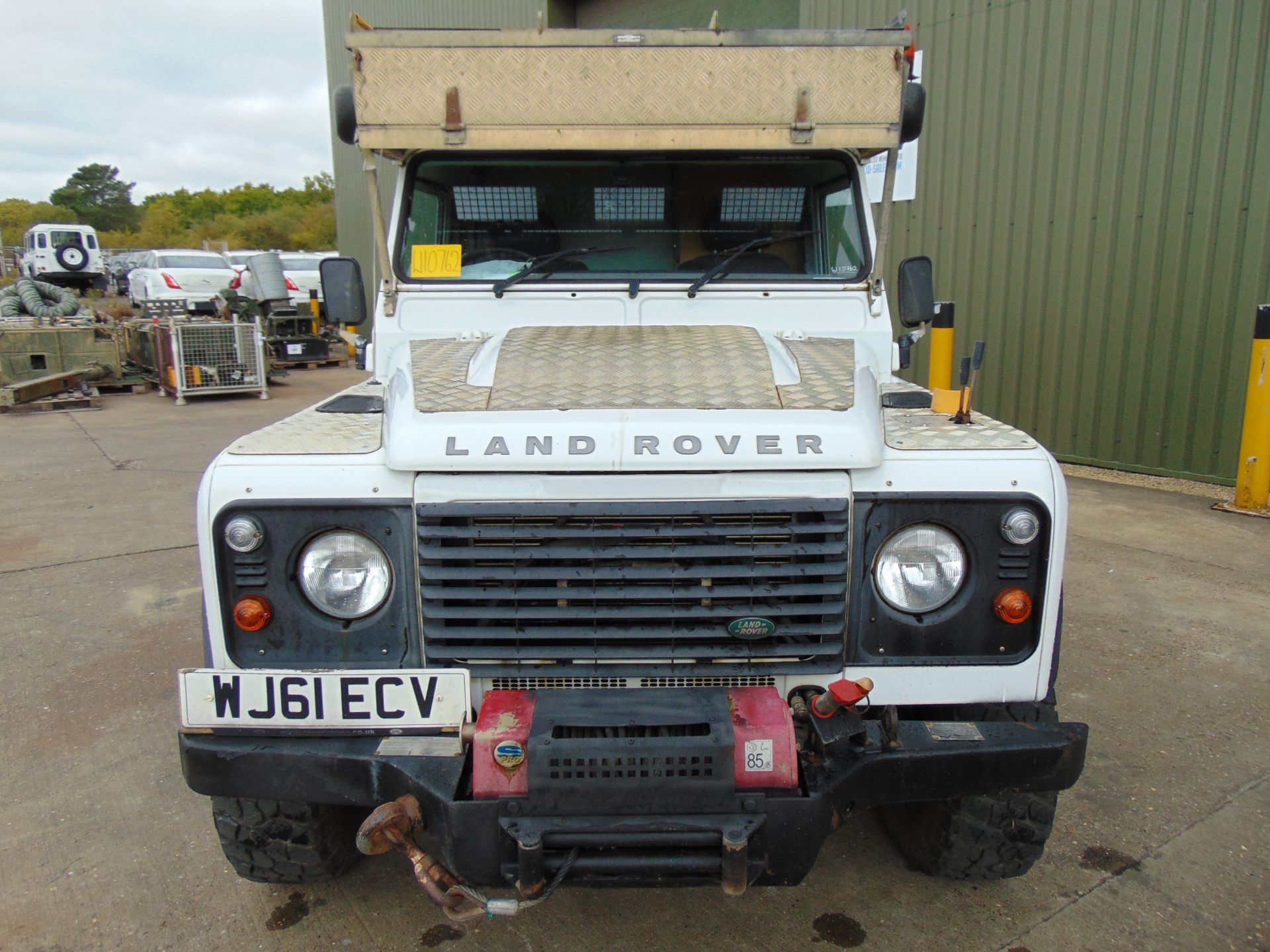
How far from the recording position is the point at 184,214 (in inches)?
2960

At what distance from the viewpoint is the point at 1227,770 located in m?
3.34

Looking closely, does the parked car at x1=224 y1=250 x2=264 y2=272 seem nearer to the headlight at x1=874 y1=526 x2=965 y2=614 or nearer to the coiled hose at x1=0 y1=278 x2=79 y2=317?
the coiled hose at x1=0 y1=278 x2=79 y2=317

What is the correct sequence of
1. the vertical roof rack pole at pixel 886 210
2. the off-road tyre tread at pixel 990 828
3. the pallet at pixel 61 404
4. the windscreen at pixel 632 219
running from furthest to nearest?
the pallet at pixel 61 404 < the windscreen at pixel 632 219 < the vertical roof rack pole at pixel 886 210 < the off-road tyre tread at pixel 990 828

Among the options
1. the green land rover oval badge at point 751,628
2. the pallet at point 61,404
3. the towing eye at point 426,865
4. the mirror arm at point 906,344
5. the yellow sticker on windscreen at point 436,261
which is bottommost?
the pallet at point 61,404

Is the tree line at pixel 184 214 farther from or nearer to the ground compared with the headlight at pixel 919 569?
farther from the ground

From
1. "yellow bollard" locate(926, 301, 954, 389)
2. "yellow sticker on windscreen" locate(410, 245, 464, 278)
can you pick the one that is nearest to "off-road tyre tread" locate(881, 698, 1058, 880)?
"yellow sticker on windscreen" locate(410, 245, 464, 278)

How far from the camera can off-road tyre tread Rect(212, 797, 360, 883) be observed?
2.49 metres

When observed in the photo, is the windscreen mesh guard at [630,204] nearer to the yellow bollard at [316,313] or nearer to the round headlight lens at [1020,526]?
the round headlight lens at [1020,526]

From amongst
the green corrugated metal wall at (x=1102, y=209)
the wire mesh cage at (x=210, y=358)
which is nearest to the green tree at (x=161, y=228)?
the wire mesh cage at (x=210, y=358)

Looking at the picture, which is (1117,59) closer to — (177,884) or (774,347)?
(774,347)

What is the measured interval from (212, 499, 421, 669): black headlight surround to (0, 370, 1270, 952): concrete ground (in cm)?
87

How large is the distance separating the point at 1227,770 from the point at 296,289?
67.4 feet

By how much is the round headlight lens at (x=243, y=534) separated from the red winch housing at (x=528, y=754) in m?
0.69

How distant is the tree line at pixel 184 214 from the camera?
5947cm
